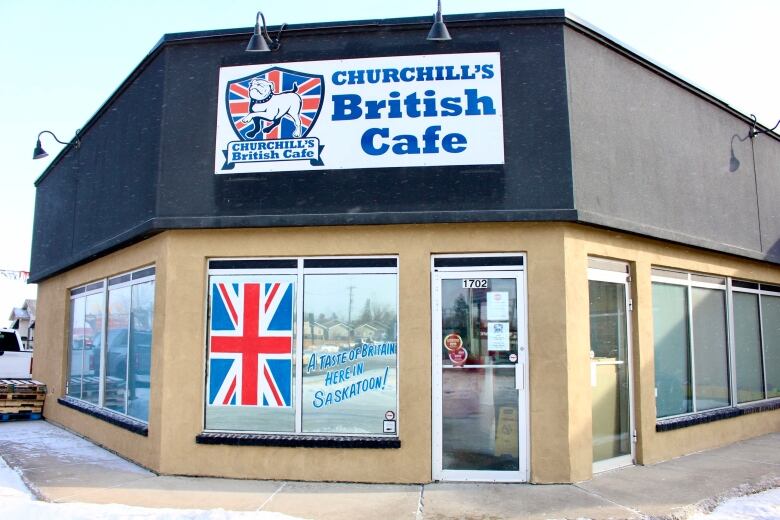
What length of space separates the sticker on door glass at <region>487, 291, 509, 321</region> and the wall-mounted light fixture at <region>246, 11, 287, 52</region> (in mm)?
3965

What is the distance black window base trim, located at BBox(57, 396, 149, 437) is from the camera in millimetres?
8057

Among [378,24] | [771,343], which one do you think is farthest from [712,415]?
[378,24]

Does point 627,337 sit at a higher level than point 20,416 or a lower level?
higher

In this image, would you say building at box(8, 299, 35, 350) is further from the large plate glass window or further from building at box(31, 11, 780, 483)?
the large plate glass window

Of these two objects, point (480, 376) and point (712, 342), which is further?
point (712, 342)

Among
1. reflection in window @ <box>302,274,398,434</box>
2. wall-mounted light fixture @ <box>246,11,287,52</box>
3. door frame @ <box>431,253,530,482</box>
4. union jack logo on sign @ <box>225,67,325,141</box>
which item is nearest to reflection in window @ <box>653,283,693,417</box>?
door frame @ <box>431,253,530,482</box>

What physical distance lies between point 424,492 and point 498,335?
76.5 inches

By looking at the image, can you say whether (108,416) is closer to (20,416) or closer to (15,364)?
(20,416)

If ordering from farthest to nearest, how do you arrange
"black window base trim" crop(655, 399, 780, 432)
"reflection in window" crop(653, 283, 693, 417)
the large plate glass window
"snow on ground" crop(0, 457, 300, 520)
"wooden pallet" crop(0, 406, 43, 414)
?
"wooden pallet" crop(0, 406, 43, 414) → the large plate glass window → "reflection in window" crop(653, 283, 693, 417) → "black window base trim" crop(655, 399, 780, 432) → "snow on ground" crop(0, 457, 300, 520)

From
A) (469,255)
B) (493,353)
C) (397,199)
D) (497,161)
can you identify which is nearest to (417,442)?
(493,353)

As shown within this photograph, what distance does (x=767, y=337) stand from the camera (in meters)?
11.1

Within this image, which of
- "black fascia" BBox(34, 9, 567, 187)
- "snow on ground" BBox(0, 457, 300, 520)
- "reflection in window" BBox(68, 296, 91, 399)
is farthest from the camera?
"reflection in window" BBox(68, 296, 91, 399)

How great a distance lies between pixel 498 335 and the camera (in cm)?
730

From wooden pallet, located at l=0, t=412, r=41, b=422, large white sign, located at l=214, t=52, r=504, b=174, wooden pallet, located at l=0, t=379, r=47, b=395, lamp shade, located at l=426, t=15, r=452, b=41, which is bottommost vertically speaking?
wooden pallet, located at l=0, t=412, r=41, b=422
